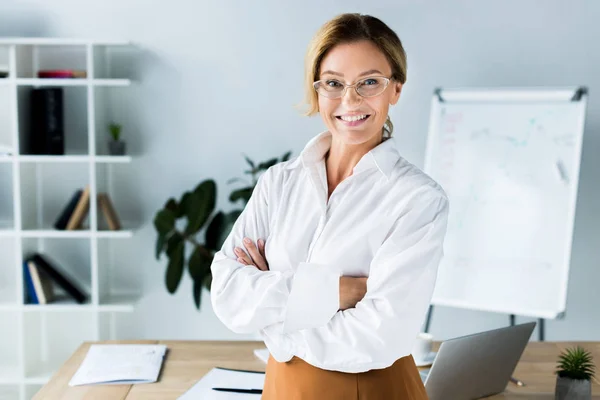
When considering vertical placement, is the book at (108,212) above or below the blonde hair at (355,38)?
below

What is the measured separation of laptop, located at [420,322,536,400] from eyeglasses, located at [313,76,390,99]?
0.55 metres

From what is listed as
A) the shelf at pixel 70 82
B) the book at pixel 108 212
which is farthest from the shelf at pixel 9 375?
the shelf at pixel 70 82

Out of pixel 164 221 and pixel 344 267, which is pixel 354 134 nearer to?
pixel 344 267

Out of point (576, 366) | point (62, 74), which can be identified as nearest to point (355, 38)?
point (576, 366)

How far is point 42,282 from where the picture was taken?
11.7 ft

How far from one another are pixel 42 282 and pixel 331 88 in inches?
102

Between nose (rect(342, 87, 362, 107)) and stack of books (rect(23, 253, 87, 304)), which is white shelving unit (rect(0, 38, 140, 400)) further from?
nose (rect(342, 87, 362, 107))

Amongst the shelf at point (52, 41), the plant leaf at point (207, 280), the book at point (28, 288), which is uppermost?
the shelf at point (52, 41)

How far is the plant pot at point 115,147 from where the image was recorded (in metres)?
3.57

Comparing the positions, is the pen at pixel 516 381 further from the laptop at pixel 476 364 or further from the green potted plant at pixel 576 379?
the green potted plant at pixel 576 379

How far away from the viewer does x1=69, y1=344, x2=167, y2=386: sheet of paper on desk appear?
1821 millimetres

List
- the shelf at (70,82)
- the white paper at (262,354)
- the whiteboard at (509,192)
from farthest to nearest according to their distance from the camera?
the shelf at (70,82) < the whiteboard at (509,192) < the white paper at (262,354)

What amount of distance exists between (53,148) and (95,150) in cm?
21

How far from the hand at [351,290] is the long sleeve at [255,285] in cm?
4
